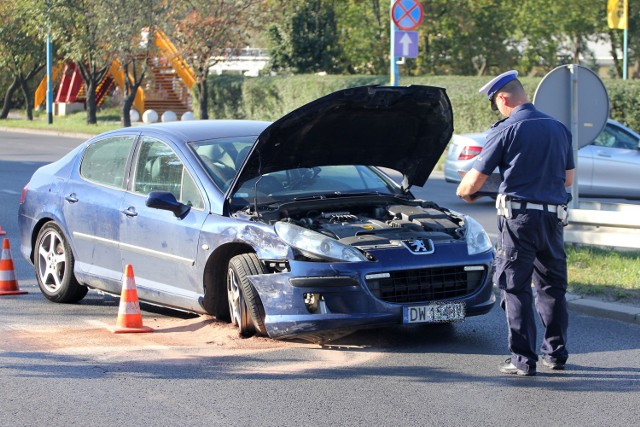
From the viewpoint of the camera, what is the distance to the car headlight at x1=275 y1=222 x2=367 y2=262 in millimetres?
6914

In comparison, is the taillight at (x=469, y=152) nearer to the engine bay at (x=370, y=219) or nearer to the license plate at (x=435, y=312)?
the engine bay at (x=370, y=219)

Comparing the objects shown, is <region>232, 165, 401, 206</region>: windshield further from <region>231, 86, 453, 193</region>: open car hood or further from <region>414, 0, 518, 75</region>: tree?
<region>414, 0, 518, 75</region>: tree

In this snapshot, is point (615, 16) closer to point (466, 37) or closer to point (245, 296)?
point (466, 37)

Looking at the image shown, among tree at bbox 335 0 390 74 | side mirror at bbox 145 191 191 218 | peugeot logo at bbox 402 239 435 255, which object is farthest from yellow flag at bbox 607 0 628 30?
peugeot logo at bbox 402 239 435 255

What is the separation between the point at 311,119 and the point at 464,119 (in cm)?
2045

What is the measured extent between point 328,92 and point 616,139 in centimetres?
1563

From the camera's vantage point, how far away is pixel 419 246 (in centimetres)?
709

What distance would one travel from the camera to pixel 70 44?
38312mm

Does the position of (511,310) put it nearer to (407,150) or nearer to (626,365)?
(626,365)

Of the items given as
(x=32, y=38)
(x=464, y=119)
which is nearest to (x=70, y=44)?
(x=32, y=38)

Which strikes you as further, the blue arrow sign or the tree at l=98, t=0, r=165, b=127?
the tree at l=98, t=0, r=165, b=127

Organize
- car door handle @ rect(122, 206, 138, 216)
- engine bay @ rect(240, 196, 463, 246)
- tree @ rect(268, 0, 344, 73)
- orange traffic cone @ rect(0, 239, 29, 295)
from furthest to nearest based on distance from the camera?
1. tree @ rect(268, 0, 344, 73)
2. orange traffic cone @ rect(0, 239, 29, 295)
3. car door handle @ rect(122, 206, 138, 216)
4. engine bay @ rect(240, 196, 463, 246)

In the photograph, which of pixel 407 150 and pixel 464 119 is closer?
pixel 407 150

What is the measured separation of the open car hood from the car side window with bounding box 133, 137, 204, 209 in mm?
531
